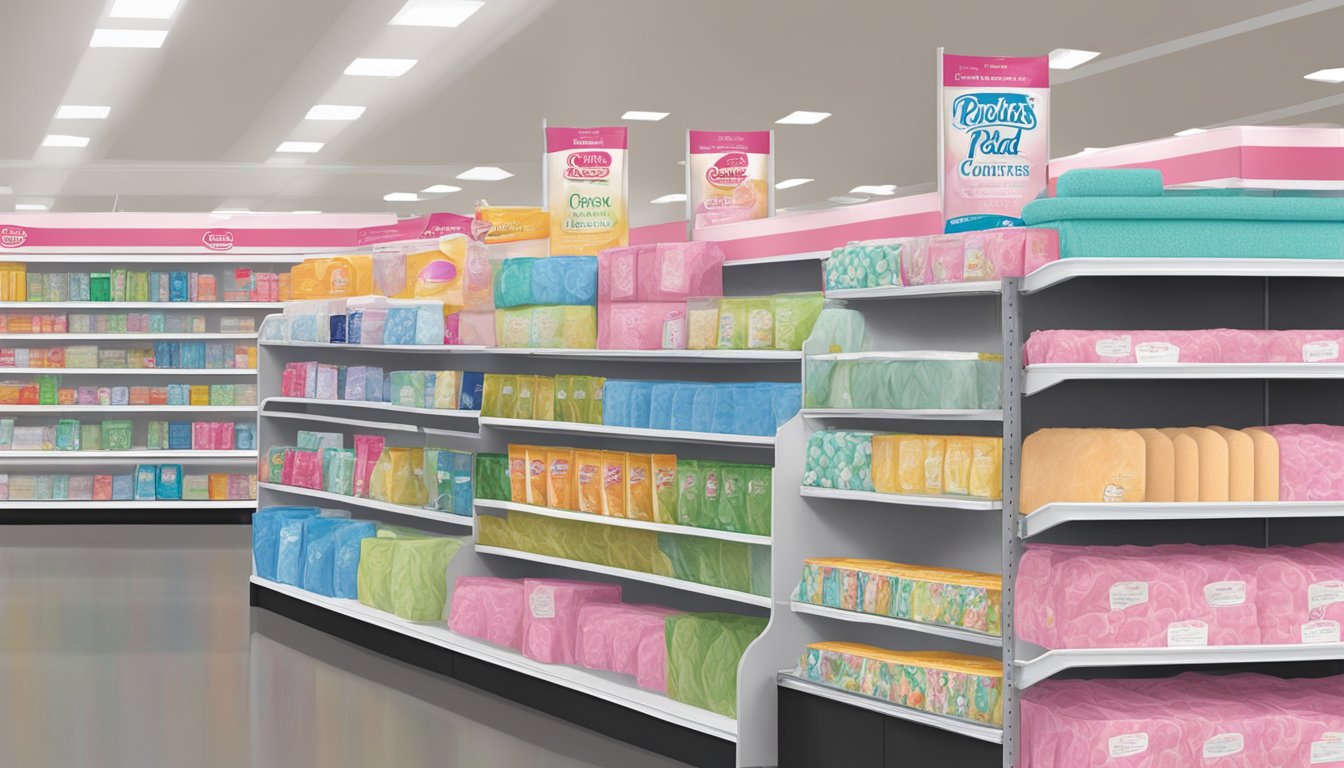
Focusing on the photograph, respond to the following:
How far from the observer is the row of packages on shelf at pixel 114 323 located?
1331 centimetres

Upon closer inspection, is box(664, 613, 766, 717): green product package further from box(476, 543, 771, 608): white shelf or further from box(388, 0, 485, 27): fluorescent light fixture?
box(388, 0, 485, 27): fluorescent light fixture

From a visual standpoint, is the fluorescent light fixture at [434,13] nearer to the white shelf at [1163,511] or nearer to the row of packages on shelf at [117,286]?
the row of packages on shelf at [117,286]

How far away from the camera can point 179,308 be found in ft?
44.6

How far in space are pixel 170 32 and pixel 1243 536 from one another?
7231 millimetres

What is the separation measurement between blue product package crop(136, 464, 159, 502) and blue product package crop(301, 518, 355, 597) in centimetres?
570

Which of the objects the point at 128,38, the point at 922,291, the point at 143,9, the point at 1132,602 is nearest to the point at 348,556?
the point at 143,9

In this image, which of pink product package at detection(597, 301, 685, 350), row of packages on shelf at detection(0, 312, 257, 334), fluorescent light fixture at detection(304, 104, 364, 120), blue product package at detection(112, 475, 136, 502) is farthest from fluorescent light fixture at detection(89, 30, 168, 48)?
blue product package at detection(112, 475, 136, 502)

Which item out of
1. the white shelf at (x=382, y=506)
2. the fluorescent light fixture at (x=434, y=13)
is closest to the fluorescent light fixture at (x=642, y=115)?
the fluorescent light fixture at (x=434, y=13)

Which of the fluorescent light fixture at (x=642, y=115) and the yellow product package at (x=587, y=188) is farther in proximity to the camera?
the fluorescent light fixture at (x=642, y=115)

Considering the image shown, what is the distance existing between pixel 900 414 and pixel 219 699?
3520 millimetres

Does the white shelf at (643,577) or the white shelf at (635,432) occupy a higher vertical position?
the white shelf at (635,432)

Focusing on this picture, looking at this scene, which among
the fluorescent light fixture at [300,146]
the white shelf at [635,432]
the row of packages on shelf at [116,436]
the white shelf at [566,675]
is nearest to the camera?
the white shelf at [566,675]

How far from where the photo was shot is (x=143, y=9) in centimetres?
868

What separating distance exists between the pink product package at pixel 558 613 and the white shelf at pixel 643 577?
0.09m
